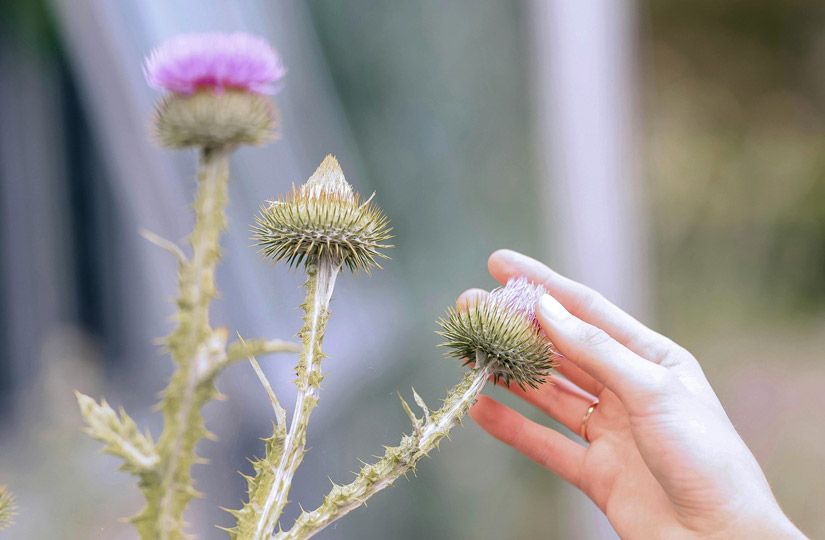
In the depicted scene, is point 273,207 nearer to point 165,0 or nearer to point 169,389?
point 169,389

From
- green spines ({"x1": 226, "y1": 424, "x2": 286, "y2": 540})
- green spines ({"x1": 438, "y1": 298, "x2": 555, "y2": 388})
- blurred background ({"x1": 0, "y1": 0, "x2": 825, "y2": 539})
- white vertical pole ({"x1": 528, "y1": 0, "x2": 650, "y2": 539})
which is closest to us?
green spines ({"x1": 226, "y1": 424, "x2": 286, "y2": 540})

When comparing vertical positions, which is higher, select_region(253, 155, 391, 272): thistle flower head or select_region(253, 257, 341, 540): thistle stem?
select_region(253, 155, 391, 272): thistle flower head

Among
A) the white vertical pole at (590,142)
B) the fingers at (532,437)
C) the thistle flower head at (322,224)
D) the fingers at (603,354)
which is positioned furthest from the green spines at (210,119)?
the white vertical pole at (590,142)

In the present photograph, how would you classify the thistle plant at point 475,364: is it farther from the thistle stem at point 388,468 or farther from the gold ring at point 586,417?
the gold ring at point 586,417

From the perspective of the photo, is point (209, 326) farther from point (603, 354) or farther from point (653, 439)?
point (653, 439)

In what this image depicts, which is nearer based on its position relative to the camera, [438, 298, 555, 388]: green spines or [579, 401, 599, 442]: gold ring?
[438, 298, 555, 388]: green spines

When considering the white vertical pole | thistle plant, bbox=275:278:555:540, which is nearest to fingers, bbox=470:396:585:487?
thistle plant, bbox=275:278:555:540

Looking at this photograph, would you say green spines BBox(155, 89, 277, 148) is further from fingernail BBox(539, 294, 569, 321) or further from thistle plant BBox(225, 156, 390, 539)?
fingernail BBox(539, 294, 569, 321)

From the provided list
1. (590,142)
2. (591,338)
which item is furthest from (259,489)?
(590,142)
